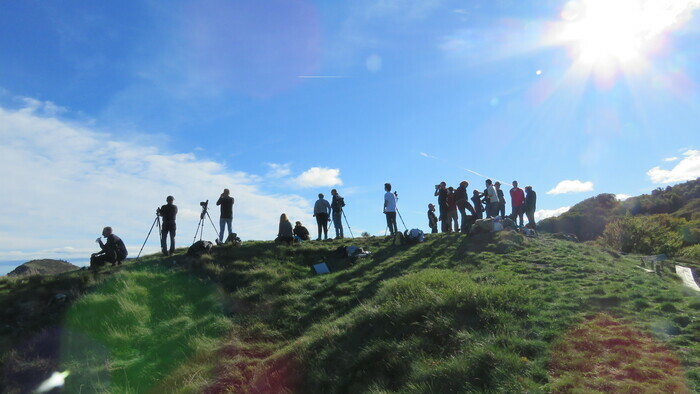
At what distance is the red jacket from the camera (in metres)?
18.0

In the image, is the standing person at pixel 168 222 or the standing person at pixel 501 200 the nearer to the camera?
the standing person at pixel 168 222

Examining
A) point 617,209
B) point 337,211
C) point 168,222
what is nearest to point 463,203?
point 337,211

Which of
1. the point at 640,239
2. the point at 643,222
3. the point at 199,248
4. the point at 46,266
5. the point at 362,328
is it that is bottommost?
the point at 362,328

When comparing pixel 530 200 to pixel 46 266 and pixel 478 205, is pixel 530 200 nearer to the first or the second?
pixel 478 205

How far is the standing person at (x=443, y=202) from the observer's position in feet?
60.2

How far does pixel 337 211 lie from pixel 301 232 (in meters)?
2.10

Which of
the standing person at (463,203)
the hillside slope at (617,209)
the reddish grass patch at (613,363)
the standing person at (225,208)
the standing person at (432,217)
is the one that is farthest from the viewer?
the hillside slope at (617,209)

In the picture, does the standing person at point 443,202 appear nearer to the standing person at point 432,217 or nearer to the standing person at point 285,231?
the standing person at point 432,217

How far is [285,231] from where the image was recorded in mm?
17281

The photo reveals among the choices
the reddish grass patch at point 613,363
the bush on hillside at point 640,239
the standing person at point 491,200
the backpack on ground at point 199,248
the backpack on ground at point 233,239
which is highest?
the standing person at point 491,200

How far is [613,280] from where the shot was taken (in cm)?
942

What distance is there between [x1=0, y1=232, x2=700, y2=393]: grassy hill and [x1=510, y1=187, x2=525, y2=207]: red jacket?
463 cm

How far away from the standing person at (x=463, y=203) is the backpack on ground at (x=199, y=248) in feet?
35.0

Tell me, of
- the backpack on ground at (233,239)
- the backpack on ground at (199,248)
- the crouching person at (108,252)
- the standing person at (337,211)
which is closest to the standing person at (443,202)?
the standing person at (337,211)
